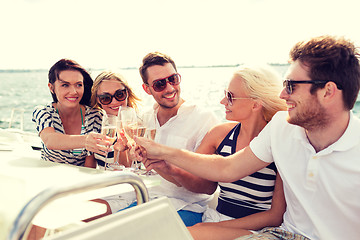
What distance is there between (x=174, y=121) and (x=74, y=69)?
1.04 metres

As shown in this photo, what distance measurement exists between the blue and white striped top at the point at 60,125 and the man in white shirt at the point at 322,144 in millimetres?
1732

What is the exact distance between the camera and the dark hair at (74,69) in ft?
10.2

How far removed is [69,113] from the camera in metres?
3.20

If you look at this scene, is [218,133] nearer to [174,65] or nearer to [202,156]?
[202,156]

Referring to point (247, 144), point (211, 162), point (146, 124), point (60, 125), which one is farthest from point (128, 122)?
point (60, 125)

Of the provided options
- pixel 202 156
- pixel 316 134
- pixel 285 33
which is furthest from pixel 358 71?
pixel 285 33

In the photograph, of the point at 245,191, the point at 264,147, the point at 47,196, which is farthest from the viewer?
the point at 245,191

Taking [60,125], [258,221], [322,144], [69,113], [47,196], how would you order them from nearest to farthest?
[47,196], [322,144], [258,221], [60,125], [69,113]

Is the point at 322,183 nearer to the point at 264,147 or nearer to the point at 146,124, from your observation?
the point at 264,147

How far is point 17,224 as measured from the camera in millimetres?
951

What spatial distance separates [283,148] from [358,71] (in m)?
0.59

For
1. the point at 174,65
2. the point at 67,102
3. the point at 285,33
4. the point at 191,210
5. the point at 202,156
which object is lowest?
the point at 191,210

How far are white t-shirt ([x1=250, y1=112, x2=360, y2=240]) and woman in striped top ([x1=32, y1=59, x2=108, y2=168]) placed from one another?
1.68 meters

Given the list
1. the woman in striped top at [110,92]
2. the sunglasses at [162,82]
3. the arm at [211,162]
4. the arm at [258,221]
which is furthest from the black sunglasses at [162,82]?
the arm at [258,221]
